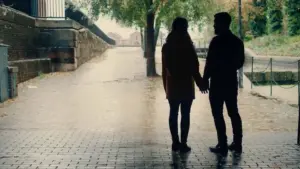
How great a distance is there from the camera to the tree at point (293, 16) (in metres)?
41.8

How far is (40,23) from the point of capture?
1933 cm

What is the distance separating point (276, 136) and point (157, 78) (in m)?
11.8

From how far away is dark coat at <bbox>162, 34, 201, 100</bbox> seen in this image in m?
5.81

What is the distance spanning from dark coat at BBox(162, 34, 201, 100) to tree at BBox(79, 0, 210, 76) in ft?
40.1

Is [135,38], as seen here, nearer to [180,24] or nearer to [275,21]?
[275,21]

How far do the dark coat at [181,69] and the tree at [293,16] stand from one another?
39062 millimetres

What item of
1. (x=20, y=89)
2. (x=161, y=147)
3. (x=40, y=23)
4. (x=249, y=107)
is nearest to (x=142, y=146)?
(x=161, y=147)

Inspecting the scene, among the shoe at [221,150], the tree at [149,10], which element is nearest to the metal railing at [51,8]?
the tree at [149,10]

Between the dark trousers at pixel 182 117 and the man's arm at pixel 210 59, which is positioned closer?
the man's arm at pixel 210 59

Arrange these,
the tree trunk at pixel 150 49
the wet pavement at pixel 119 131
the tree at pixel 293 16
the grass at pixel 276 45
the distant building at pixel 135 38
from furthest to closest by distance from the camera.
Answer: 1. the distant building at pixel 135 38
2. the tree at pixel 293 16
3. the grass at pixel 276 45
4. the tree trunk at pixel 150 49
5. the wet pavement at pixel 119 131

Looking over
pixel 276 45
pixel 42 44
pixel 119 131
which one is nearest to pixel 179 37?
pixel 119 131

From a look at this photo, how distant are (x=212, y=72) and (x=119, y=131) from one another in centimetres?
279

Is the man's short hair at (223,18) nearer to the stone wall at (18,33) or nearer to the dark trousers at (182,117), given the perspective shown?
the dark trousers at (182,117)

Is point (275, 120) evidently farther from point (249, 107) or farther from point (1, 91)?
point (1, 91)
